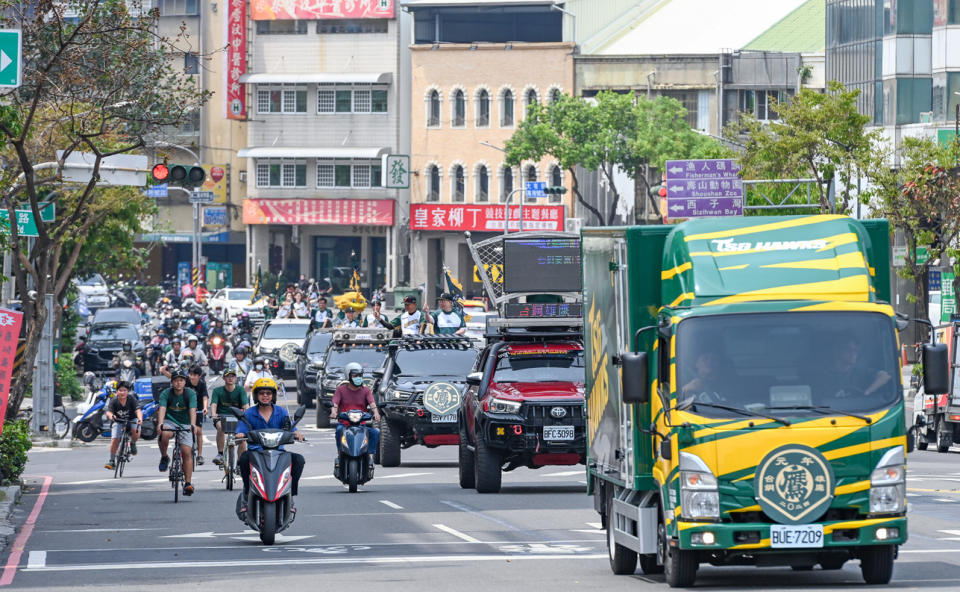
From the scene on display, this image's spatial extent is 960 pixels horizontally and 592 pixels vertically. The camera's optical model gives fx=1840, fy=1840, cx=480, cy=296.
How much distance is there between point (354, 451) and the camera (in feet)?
80.5

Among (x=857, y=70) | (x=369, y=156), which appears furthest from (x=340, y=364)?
(x=369, y=156)

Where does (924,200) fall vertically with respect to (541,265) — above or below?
above

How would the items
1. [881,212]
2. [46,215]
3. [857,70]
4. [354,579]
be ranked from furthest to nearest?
[857,70] < [881,212] < [46,215] < [354,579]

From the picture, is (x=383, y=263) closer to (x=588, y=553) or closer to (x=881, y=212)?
(x=881, y=212)

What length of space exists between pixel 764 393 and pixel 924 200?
33722mm

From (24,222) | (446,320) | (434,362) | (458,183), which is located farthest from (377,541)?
(458,183)

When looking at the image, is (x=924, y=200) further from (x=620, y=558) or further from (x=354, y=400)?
(x=620, y=558)

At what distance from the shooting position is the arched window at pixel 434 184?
294 feet

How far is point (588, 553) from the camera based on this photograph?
17.3 meters

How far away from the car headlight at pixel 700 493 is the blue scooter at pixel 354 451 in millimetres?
11576

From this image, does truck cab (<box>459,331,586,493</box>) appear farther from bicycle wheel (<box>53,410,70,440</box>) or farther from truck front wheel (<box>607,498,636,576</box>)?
bicycle wheel (<box>53,410,70,440</box>)

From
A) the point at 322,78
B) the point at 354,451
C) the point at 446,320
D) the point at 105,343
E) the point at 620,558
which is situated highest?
the point at 322,78

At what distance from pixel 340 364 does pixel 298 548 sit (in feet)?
67.0

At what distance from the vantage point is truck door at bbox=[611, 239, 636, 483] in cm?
1438
